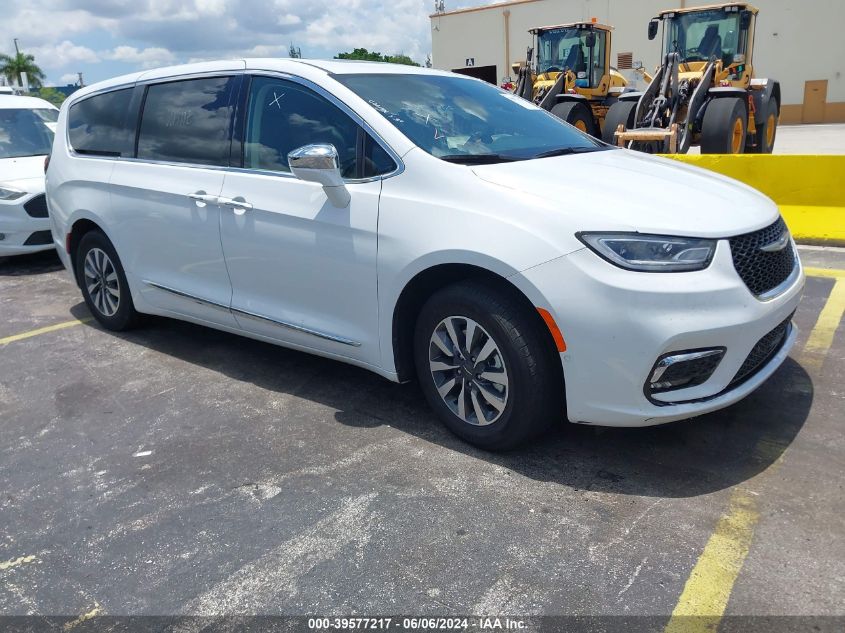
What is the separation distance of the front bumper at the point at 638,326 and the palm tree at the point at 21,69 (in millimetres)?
63728

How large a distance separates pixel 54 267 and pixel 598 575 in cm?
735

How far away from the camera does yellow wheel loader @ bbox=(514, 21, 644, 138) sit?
52.1 feet

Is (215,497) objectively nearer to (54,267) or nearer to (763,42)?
(54,267)

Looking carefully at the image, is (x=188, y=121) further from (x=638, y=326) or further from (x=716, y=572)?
(x=716, y=572)

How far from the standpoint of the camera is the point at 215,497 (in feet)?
10.4

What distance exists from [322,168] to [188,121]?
1.50 meters

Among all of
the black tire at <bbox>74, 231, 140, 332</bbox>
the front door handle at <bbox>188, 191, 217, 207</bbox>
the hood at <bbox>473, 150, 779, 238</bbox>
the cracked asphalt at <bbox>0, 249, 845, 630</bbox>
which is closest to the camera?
the cracked asphalt at <bbox>0, 249, 845, 630</bbox>

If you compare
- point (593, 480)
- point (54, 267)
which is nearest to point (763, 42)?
point (54, 267)

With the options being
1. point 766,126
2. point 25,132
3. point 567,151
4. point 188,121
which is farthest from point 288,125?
point 766,126

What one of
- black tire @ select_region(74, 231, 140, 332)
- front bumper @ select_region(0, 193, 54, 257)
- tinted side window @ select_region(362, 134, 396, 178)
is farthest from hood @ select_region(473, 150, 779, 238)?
front bumper @ select_region(0, 193, 54, 257)

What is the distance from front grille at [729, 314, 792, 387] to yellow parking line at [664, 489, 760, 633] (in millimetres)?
501

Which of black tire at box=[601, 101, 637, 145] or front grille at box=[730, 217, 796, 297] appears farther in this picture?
black tire at box=[601, 101, 637, 145]

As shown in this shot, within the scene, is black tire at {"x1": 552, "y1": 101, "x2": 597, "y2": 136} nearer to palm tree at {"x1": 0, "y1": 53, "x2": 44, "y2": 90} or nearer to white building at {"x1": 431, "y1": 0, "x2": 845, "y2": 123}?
white building at {"x1": 431, "y1": 0, "x2": 845, "y2": 123}

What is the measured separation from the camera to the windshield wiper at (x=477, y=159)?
339 centimetres
